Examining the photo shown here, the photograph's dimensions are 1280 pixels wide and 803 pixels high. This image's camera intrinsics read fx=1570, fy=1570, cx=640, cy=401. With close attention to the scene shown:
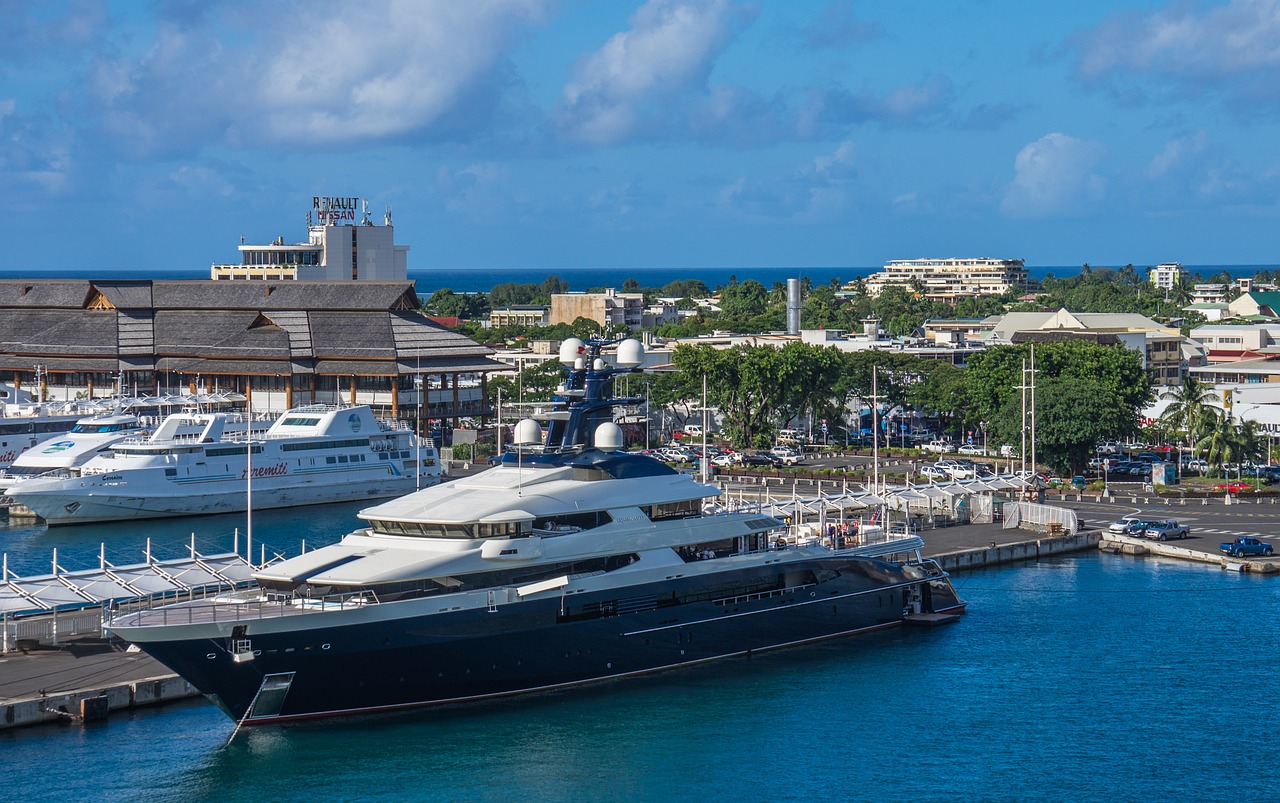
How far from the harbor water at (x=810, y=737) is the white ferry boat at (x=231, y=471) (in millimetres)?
30334

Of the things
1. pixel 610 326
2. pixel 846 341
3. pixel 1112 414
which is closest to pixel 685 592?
pixel 1112 414

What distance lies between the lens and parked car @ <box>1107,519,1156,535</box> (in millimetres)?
63625

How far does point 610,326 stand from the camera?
16825 centimetres

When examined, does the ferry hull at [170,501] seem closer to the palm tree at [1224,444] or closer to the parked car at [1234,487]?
the parked car at [1234,487]

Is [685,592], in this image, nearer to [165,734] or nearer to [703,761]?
[703,761]

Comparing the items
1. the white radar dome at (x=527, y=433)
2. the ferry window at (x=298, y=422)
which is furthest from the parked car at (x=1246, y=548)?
the ferry window at (x=298, y=422)

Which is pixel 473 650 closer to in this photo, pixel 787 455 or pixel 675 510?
pixel 675 510

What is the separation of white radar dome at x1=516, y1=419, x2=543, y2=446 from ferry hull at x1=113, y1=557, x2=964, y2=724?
6.35 m

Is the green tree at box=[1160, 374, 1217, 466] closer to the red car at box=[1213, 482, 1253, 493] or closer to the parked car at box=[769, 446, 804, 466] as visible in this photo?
the red car at box=[1213, 482, 1253, 493]

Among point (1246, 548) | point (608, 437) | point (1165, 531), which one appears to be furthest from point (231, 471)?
point (1246, 548)

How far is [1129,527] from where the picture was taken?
64000 millimetres

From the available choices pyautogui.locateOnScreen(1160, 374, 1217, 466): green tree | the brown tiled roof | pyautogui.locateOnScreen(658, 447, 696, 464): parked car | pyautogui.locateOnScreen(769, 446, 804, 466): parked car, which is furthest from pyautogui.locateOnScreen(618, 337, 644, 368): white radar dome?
the brown tiled roof

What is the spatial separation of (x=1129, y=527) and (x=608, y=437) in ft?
93.3

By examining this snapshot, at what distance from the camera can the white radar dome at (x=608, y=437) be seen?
148 ft
